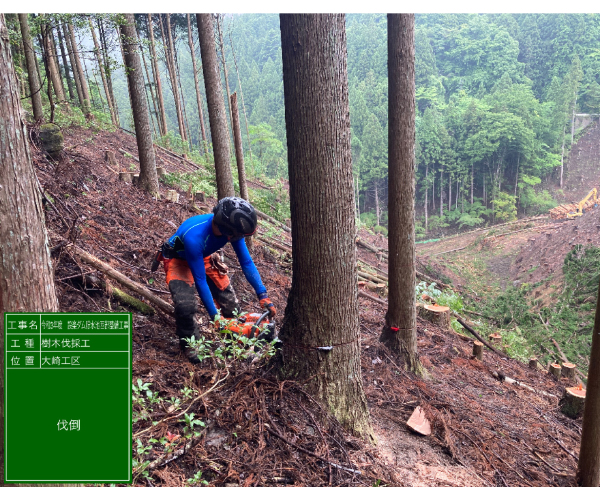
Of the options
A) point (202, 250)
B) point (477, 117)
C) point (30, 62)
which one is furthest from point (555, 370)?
point (477, 117)

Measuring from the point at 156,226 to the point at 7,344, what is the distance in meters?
5.19

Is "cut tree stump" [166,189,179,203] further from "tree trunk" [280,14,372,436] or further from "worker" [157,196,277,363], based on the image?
"tree trunk" [280,14,372,436]

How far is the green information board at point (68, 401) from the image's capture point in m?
1.84

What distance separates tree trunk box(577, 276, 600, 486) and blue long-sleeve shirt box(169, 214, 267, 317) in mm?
2243

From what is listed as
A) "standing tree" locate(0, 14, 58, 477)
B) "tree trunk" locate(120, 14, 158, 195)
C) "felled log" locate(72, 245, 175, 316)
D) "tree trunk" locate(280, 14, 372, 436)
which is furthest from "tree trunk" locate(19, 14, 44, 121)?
"tree trunk" locate(280, 14, 372, 436)

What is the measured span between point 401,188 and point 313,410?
278 centimetres

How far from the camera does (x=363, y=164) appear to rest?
42.7 meters

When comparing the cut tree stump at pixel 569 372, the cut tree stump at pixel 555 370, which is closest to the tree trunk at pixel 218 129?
the cut tree stump at pixel 555 370

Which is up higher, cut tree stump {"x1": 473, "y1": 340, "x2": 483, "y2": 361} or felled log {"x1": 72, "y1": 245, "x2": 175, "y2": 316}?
felled log {"x1": 72, "y1": 245, "x2": 175, "y2": 316}

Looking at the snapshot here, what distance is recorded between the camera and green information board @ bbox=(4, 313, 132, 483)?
6.04ft

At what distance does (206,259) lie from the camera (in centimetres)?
369

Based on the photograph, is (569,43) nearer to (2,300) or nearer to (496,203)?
(496,203)

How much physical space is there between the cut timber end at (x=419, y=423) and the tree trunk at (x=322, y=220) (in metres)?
0.59

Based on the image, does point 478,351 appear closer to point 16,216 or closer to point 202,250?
point 202,250
